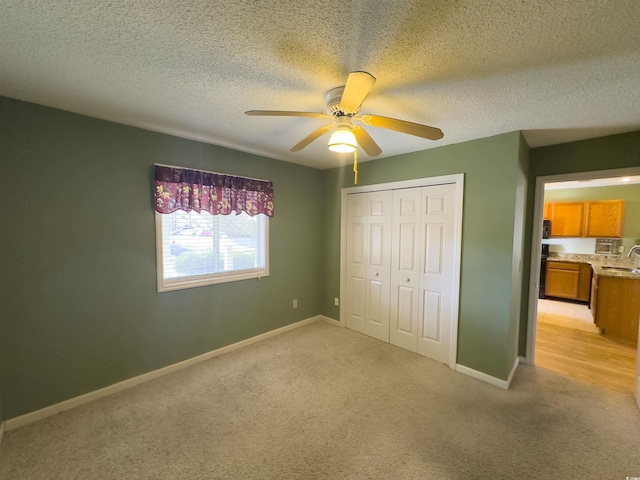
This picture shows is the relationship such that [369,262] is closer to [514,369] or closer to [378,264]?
[378,264]

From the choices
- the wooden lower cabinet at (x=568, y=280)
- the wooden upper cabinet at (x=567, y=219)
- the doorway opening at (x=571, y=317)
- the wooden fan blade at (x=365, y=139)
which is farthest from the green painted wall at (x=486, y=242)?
the wooden upper cabinet at (x=567, y=219)

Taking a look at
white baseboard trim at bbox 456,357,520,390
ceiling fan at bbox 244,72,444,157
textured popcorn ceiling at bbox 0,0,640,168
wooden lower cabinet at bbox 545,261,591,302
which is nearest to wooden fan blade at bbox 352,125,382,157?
ceiling fan at bbox 244,72,444,157

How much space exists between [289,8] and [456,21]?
0.72 meters

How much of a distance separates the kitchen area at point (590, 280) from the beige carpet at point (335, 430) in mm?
800

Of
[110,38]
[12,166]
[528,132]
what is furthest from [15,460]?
[528,132]

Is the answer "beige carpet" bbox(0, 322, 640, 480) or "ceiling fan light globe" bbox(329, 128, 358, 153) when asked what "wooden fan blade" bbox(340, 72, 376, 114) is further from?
"beige carpet" bbox(0, 322, 640, 480)

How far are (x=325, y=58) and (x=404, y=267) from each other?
246 cm

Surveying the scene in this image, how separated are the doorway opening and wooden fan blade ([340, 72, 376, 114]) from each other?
103 inches

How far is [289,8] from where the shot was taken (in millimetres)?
1073

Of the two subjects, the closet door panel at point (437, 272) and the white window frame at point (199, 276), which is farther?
the closet door panel at point (437, 272)

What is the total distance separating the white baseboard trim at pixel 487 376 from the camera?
8.10 feet

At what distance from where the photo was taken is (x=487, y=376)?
8.41ft

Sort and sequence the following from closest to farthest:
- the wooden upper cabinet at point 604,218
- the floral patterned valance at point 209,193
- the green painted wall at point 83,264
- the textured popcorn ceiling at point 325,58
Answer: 1. the textured popcorn ceiling at point 325,58
2. the green painted wall at point 83,264
3. the floral patterned valance at point 209,193
4. the wooden upper cabinet at point 604,218

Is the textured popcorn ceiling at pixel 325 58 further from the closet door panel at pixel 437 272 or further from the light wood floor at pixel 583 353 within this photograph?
the light wood floor at pixel 583 353
